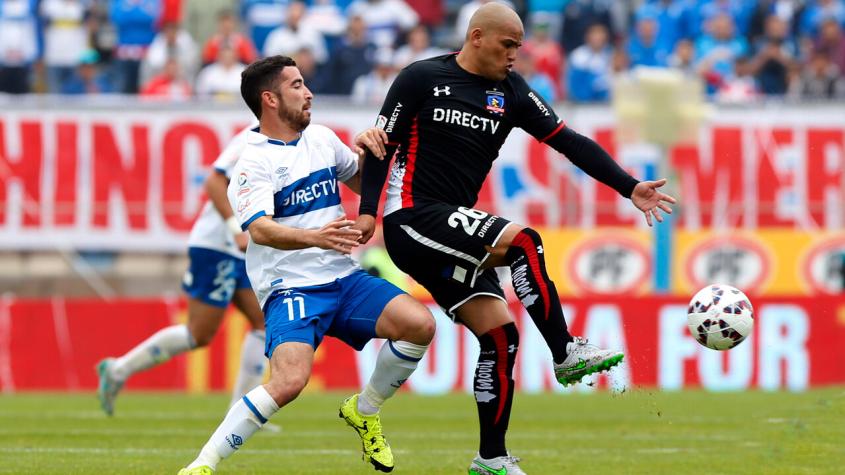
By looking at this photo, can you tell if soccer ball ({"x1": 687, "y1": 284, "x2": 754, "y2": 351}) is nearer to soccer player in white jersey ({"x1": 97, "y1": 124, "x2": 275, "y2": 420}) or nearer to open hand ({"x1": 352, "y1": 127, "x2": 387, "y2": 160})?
open hand ({"x1": 352, "y1": 127, "x2": 387, "y2": 160})

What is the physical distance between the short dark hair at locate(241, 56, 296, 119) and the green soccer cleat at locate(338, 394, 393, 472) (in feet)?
5.79

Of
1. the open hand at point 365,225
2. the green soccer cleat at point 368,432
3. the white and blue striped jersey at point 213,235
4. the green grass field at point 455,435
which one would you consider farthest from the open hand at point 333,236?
the white and blue striped jersey at point 213,235

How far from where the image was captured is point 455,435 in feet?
39.9

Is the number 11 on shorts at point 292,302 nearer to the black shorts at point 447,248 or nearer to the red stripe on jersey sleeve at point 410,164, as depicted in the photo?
the black shorts at point 447,248

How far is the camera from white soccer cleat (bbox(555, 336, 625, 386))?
26.7 feet

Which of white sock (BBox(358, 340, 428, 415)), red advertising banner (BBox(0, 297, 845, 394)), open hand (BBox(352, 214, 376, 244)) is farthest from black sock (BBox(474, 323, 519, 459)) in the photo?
red advertising banner (BBox(0, 297, 845, 394))

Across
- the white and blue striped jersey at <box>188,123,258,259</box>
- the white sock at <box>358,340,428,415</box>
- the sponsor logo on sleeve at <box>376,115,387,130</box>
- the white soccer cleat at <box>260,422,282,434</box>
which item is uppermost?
the sponsor logo on sleeve at <box>376,115,387,130</box>

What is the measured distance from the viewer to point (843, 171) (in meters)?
19.5

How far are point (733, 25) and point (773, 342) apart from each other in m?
6.37

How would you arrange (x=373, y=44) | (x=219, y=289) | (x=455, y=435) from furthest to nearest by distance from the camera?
(x=373, y=44), (x=219, y=289), (x=455, y=435)

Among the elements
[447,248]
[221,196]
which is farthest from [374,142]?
[221,196]

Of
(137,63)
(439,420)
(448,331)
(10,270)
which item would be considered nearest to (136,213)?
(10,270)

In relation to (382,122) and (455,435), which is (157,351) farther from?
(382,122)

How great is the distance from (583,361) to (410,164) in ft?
4.95
